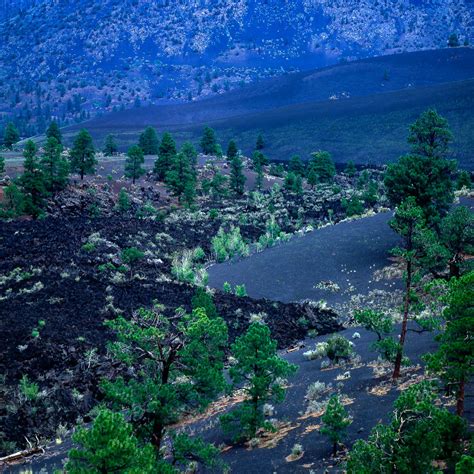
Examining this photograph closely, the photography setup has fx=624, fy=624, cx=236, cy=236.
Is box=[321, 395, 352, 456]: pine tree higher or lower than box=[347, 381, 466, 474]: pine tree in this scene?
lower

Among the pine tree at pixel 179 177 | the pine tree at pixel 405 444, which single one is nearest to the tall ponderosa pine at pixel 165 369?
the pine tree at pixel 405 444

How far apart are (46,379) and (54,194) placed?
41.4 metres

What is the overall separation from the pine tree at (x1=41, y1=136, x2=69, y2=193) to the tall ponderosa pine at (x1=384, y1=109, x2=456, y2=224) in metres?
35.0

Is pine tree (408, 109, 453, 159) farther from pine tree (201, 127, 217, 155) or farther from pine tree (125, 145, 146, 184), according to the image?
pine tree (201, 127, 217, 155)

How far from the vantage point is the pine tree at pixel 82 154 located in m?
68.2

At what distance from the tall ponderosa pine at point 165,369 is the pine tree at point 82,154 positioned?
56859 mm

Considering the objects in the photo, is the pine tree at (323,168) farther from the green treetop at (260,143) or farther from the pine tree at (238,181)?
the green treetop at (260,143)

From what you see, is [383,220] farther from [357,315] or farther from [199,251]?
[357,315]

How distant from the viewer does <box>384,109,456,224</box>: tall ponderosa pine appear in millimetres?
36812

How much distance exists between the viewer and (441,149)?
37750mm

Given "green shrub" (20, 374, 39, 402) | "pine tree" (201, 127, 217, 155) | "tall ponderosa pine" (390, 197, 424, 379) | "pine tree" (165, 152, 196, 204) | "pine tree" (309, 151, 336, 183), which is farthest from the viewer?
"pine tree" (201, 127, 217, 155)

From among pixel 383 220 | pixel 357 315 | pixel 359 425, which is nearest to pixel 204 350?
pixel 359 425

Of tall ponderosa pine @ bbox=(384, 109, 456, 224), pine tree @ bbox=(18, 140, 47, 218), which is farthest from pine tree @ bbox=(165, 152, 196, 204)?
tall ponderosa pine @ bbox=(384, 109, 456, 224)

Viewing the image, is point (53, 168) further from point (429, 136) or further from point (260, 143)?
point (260, 143)
